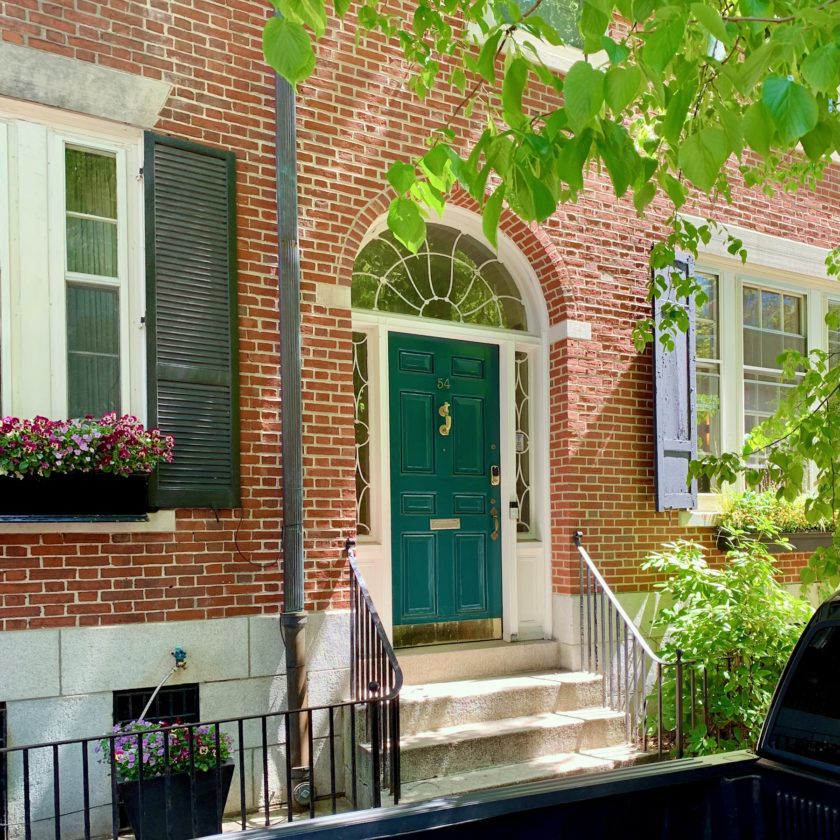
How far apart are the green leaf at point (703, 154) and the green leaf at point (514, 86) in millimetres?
568

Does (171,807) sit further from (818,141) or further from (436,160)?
(818,141)

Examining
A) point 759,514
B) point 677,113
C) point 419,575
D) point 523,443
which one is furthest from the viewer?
point 759,514

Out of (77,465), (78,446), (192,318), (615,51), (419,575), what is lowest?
(419,575)

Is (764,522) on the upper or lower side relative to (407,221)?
lower

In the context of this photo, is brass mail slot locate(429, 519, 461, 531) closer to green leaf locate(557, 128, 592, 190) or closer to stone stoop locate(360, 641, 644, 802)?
stone stoop locate(360, 641, 644, 802)

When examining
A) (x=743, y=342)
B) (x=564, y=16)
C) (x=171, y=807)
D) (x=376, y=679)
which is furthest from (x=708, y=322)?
(x=171, y=807)

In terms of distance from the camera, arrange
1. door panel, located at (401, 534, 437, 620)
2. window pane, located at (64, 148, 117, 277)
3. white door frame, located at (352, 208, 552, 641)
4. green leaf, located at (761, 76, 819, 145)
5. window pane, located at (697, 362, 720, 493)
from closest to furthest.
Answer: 1. green leaf, located at (761, 76, 819, 145)
2. window pane, located at (64, 148, 117, 277)
3. white door frame, located at (352, 208, 552, 641)
4. door panel, located at (401, 534, 437, 620)
5. window pane, located at (697, 362, 720, 493)

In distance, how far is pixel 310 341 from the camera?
611 centimetres

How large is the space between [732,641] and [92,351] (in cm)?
473

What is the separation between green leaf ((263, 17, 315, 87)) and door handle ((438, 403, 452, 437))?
15.3 ft

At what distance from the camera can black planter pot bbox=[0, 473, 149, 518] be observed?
16.0ft

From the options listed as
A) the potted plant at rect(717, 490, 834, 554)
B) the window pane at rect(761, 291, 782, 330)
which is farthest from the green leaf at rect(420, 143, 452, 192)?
Answer: the window pane at rect(761, 291, 782, 330)

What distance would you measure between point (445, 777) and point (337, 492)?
6.49 feet

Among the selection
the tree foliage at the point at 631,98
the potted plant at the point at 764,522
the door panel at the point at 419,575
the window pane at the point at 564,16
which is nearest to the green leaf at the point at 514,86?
the tree foliage at the point at 631,98
